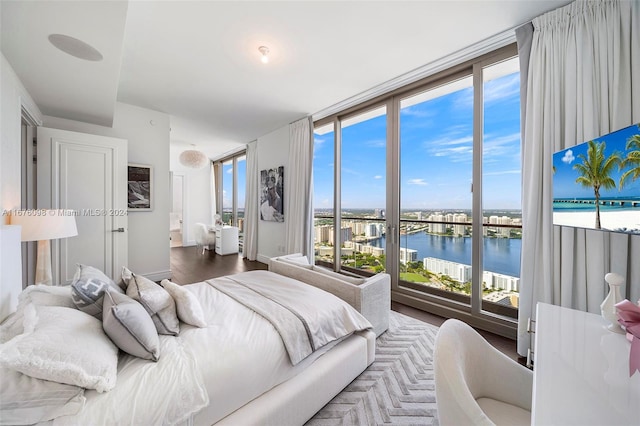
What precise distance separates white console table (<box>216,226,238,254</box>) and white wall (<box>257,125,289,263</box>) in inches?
43.1

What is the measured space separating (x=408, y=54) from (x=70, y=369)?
10.8 feet

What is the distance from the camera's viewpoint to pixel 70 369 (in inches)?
34.3

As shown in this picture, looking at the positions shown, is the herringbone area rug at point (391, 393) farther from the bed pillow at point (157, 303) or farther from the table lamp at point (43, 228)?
the table lamp at point (43, 228)

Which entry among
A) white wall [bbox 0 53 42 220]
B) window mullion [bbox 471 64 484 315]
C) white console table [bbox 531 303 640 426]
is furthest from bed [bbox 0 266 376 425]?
window mullion [bbox 471 64 484 315]

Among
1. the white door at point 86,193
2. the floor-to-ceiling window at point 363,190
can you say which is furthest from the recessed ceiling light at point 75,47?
the floor-to-ceiling window at point 363,190

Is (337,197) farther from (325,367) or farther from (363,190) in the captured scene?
(325,367)

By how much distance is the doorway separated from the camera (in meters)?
7.34

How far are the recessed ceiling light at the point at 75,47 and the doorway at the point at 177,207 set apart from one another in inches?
233

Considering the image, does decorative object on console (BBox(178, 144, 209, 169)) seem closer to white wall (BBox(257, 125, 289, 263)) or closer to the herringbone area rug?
white wall (BBox(257, 125, 289, 263))

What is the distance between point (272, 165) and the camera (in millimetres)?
5148

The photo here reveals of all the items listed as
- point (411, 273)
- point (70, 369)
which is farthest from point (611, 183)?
point (70, 369)

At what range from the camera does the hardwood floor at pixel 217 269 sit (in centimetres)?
233

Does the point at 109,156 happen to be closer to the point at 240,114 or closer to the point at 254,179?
the point at 240,114

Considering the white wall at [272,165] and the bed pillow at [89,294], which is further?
the white wall at [272,165]
